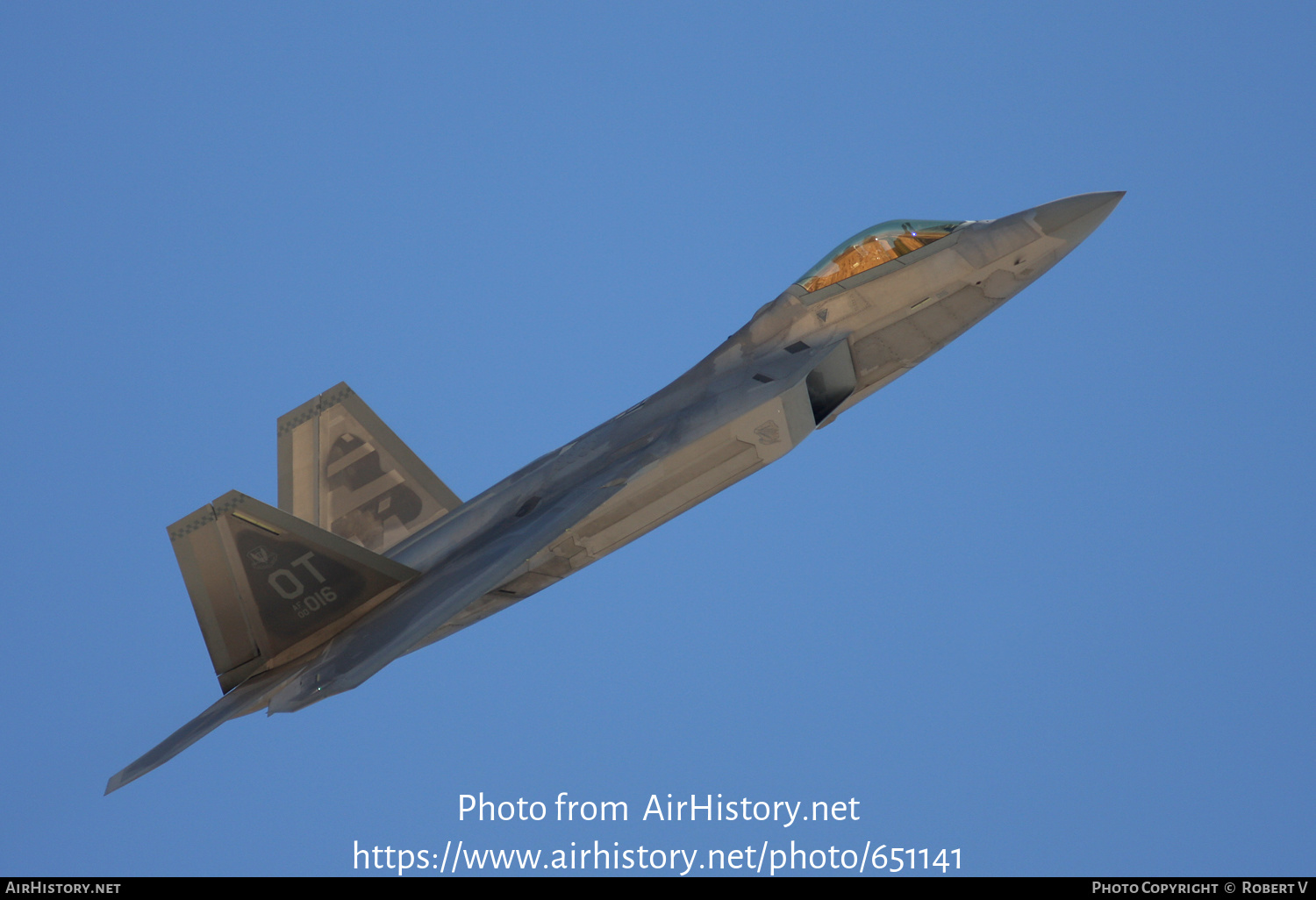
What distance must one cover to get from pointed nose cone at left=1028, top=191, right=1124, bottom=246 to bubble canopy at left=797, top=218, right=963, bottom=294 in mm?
1232

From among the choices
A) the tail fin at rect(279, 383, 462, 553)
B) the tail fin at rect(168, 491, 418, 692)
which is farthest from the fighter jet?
the tail fin at rect(279, 383, 462, 553)

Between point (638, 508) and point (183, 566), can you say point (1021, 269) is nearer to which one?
point (638, 508)

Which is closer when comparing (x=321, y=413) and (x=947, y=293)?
(x=947, y=293)

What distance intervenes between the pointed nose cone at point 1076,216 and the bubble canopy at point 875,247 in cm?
123

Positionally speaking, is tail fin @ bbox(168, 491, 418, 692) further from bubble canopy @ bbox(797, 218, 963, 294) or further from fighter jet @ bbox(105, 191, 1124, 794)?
bubble canopy @ bbox(797, 218, 963, 294)

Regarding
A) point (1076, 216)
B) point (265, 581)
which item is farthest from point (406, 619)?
point (1076, 216)

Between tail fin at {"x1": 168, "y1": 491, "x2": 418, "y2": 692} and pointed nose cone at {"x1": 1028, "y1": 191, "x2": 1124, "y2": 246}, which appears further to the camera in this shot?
pointed nose cone at {"x1": 1028, "y1": 191, "x2": 1124, "y2": 246}

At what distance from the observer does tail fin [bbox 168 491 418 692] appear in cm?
1975

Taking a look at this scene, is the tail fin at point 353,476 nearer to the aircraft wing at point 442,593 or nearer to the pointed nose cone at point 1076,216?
the aircraft wing at point 442,593

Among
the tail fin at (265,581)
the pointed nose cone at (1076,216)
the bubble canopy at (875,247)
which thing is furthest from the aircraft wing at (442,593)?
the pointed nose cone at (1076,216)

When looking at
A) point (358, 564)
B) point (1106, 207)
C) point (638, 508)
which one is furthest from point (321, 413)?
point (1106, 207)

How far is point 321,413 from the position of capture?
26031 mm
